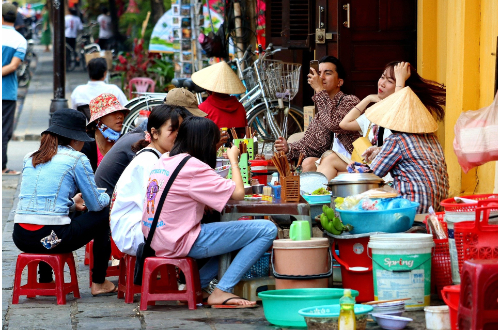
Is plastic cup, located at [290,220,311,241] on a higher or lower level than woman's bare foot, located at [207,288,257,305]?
higher

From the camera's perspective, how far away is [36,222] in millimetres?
5562

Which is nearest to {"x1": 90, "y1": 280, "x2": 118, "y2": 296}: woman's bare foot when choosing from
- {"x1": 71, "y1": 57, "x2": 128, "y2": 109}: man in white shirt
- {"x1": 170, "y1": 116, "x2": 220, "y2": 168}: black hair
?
{"x1": 170, "y1": 116, "x2": 220, "y2": 168}: black hair

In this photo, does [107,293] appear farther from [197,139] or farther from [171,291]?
[197,139]

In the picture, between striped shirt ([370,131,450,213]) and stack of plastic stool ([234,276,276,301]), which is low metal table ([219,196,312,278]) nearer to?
stack of plastic stool ([234,276,276,301])

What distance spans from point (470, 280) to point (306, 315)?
973mm

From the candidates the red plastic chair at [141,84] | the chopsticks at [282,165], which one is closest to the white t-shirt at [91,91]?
the chopsticks at [282,165]

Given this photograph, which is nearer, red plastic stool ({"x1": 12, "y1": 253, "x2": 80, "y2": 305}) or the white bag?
the white bag

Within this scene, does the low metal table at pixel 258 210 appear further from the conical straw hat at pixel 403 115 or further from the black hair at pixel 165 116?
the conical straw hat at pixel 403 115

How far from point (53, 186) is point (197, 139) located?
1122 millimetres

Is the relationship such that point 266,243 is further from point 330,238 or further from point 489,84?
point 489,84

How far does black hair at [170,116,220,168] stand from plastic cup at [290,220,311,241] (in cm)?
74

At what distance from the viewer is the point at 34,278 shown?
5828mm

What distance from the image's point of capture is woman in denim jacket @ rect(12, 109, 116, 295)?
558 cm

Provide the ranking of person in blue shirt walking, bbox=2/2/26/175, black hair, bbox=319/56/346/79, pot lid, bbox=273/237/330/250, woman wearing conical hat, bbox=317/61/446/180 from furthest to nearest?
person in blue shirt walking, bbox=2/2/26/175
black hair, bbox=319/56/346/79
woman wearing conical hat, bbox=317/61/446/180
pot lid, bbox=273/237/330/250
